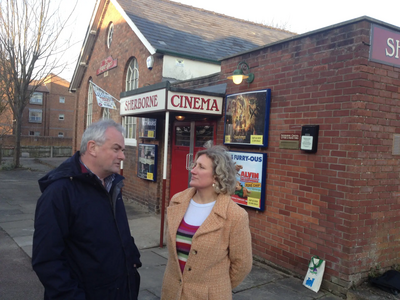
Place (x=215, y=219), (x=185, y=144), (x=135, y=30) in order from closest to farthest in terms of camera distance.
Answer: (x=215, y=219) < (x=185, y=144) < (x=135, y=30)

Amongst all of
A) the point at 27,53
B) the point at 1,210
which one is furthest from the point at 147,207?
the point at 27,53

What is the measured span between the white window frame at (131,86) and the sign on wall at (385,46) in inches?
275

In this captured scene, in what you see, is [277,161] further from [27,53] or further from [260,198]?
[27,53]

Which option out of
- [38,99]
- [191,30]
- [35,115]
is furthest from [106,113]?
[38,99]

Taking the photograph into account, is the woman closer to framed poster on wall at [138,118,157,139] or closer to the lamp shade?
the lamp shade

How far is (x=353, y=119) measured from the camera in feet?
13.0

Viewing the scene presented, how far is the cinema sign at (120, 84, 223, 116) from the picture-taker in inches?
217

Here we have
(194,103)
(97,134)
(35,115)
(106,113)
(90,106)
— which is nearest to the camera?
(97,134)

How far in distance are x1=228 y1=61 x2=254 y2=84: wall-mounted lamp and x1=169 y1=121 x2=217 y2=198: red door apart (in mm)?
1355

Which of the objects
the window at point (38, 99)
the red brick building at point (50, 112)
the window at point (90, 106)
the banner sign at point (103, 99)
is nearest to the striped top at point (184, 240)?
the banner sign at point (103, 99)

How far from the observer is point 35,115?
47219mm

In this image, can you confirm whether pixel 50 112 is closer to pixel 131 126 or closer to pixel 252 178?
pixel 131 126

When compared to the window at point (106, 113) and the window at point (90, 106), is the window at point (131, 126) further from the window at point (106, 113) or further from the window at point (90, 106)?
the window at point (90, 106)

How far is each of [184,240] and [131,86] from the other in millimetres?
8507
